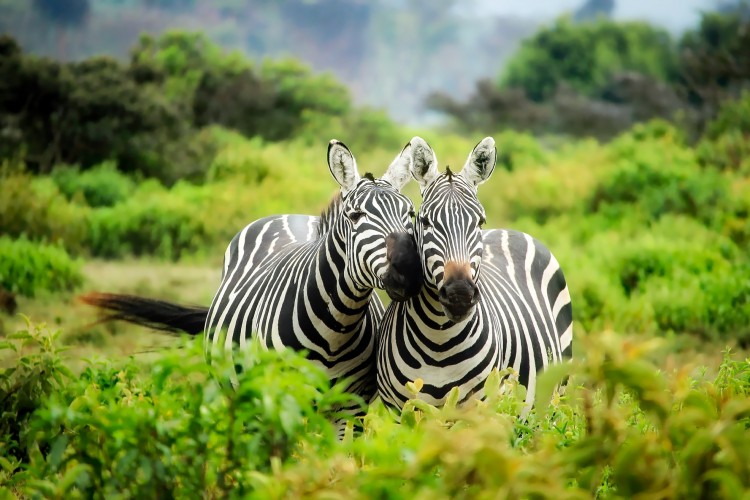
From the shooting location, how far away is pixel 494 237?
4715 millimetres

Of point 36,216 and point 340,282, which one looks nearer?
point 340,282

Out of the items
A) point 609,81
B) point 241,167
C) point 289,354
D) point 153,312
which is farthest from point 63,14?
point 289,354

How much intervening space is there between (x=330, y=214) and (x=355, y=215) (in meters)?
0.59

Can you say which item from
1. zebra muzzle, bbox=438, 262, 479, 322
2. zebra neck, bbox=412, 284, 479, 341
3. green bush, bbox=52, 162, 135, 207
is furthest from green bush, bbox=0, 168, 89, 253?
zebra muzzle, bbox=438, 262, 479, 322

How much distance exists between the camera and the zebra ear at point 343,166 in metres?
3.74

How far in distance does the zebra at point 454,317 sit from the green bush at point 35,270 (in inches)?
193

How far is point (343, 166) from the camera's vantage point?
3779 millimetres

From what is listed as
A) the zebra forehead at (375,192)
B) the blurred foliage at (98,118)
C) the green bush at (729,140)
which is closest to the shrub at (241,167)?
the blurred foliage at (98,118)

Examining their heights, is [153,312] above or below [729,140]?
below

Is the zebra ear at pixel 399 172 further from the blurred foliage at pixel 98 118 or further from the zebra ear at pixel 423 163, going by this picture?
the blurred foliage at pixel 98 118

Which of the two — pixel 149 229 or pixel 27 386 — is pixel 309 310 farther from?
pixel 149 229

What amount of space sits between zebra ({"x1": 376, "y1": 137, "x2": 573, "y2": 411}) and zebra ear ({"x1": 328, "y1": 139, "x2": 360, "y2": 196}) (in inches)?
10.5

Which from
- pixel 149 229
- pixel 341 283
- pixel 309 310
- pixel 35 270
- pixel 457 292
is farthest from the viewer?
pixel 149 229

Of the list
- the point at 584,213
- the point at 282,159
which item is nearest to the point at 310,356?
the point at 584,213
